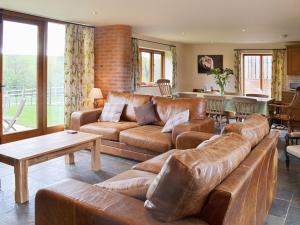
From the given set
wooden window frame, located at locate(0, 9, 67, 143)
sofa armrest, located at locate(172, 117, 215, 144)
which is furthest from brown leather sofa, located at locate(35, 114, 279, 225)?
wooden window frame, located at locate(0, 9, 67, 143)

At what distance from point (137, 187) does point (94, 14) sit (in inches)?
168

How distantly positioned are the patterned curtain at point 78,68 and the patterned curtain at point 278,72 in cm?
558

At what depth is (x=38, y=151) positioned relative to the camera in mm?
3041

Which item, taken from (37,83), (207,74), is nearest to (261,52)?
(207,74)

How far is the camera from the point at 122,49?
6277mm

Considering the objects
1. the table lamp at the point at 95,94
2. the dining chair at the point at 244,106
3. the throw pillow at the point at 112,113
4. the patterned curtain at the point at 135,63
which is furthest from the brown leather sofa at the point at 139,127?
the patterned curtain at the point at 135,63

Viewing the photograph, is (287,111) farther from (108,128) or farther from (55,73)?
(55,73)

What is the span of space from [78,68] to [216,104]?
2.98 meters

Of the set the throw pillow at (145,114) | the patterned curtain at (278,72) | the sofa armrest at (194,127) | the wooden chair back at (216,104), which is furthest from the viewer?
the patterned curtain at (278,72)

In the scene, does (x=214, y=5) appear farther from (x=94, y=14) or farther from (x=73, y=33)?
(x=73, y=33)

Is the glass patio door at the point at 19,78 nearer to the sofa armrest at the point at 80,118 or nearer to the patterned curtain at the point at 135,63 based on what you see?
the sofa armrest at the point at 80,118

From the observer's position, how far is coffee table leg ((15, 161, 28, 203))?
2.82 metres

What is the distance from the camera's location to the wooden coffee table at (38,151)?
112 inches

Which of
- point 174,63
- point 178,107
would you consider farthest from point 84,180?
point 174,63
